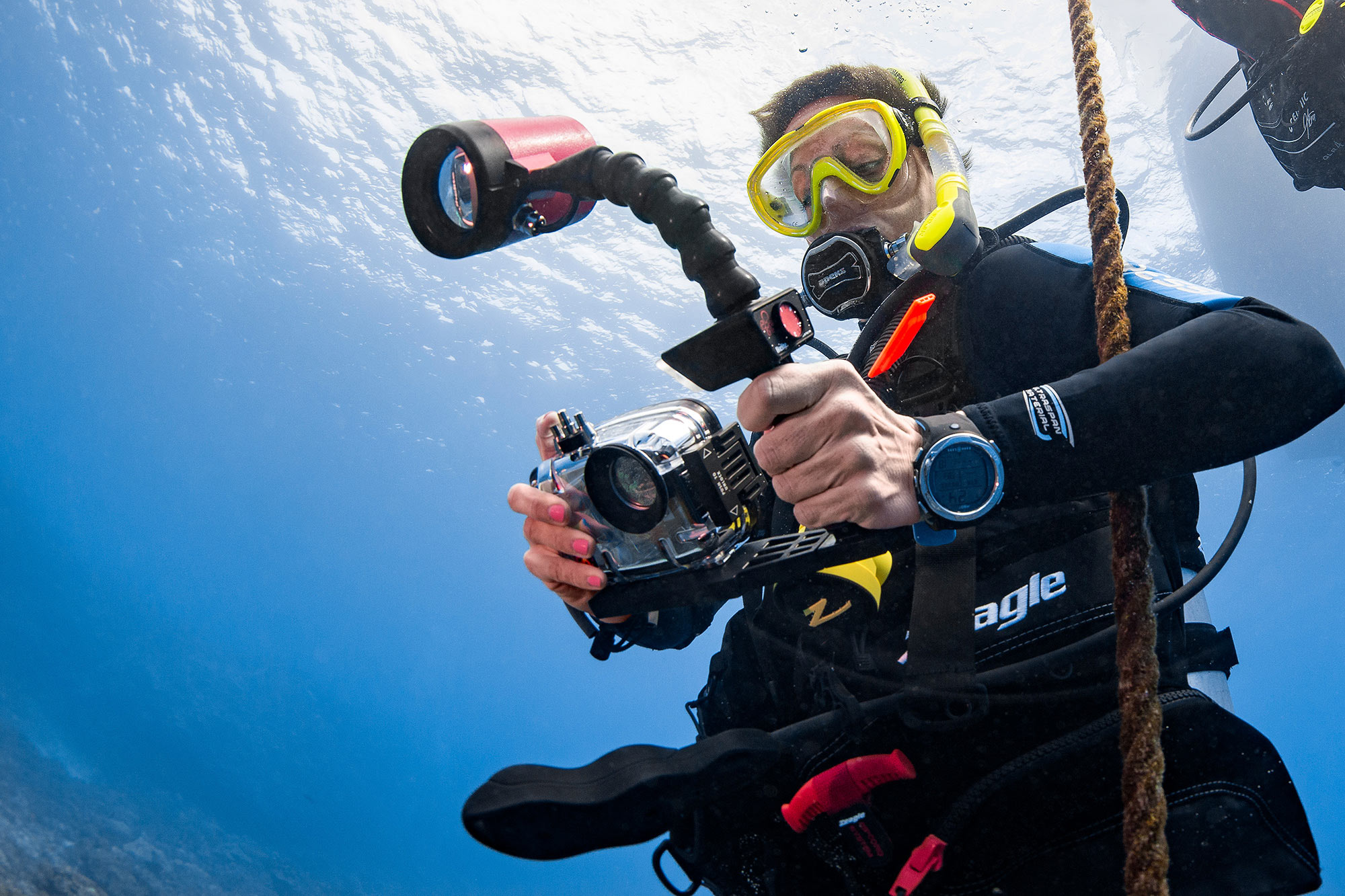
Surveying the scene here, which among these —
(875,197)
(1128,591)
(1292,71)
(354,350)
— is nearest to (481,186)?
(1128,591)

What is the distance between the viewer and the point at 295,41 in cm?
1633

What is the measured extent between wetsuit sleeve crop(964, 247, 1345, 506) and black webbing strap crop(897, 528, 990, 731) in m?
0.40

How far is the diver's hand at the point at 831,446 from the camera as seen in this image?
96 centimetres

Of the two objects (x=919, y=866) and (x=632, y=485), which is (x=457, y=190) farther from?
(x=919, y=866)

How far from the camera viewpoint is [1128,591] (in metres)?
0.98

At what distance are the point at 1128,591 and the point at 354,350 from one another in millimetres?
37180

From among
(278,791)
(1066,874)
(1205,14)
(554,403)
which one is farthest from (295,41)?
(278,791)

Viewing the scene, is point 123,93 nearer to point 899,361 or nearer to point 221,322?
point 221,322

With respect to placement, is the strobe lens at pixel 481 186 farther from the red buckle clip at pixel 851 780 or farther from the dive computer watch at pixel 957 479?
the red buckle clip at pixel 851 780

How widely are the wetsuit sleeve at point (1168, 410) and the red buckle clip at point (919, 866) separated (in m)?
0.93

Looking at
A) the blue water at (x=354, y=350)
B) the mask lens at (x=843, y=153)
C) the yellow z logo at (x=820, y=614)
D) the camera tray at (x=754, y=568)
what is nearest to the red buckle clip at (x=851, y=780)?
the yellow z logo at (x=820, y=614)

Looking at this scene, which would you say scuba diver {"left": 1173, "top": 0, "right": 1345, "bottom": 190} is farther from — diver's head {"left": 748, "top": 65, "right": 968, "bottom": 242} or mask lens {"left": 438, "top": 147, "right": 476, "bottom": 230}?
mask lens {"left": 438, "top": 147, "right": 476, "bottom": 230}

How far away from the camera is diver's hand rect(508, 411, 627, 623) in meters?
1.47

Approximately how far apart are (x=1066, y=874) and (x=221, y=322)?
139 ft
